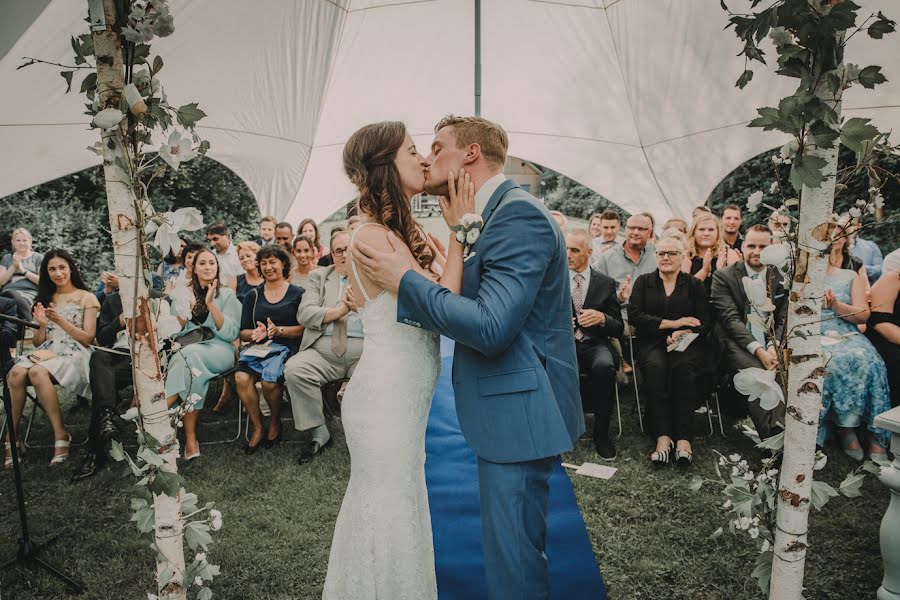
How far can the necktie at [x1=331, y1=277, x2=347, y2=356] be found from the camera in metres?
5.28

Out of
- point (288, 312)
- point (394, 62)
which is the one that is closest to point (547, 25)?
point (394, 62)

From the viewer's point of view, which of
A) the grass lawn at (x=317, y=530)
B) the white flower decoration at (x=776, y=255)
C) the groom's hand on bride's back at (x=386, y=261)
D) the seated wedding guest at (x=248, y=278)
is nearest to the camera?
the white flower decoration at (x=776, y=255)

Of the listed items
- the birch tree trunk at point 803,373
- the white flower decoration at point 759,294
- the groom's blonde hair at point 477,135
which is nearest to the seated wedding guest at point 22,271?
the groom's blonde hair at point 477,135

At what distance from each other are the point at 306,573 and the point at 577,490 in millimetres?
1856

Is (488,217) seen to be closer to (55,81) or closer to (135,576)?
(135,576)

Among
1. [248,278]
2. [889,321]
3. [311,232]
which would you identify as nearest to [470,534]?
[889,321]

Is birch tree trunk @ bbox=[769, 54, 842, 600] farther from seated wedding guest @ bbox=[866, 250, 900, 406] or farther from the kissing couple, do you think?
seated wedding guest @ bbox=[866, 250, 900, 406]

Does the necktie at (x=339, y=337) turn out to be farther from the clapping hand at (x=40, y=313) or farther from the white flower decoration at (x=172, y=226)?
the white flower decoration at (x=172, y=226)

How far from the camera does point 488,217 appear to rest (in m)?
2.02

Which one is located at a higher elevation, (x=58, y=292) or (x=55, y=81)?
(x=55, y=81)

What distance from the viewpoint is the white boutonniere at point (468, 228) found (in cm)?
193

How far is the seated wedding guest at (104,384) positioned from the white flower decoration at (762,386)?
426 cm

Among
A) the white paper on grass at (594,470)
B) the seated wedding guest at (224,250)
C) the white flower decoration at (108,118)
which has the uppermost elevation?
the seated wedding guest at (224,250)

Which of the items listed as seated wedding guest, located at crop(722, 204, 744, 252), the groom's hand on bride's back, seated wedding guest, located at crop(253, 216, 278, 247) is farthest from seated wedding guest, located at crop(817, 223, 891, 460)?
seated wedding guest, located at crop(253, 216, 278, 247)
